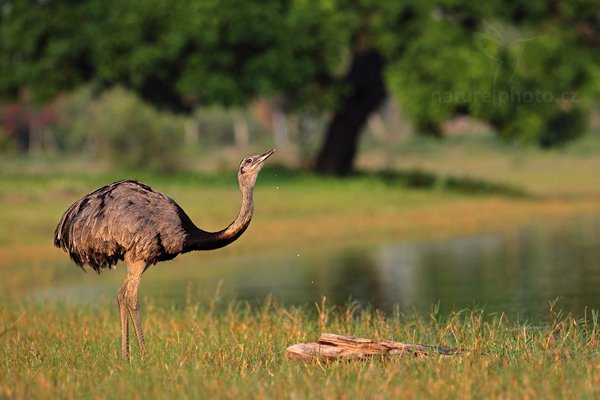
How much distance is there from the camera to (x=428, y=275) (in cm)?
1948

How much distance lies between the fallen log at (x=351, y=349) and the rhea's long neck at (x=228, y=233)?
151 cm

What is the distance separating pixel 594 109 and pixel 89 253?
73.6 metres

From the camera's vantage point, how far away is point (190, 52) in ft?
115

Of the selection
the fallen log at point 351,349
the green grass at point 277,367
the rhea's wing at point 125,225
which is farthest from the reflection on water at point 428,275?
the fallen log at point 351,349

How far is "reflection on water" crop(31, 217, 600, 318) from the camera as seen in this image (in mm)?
16250

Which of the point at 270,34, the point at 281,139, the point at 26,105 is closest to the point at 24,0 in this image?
the point at 270,34

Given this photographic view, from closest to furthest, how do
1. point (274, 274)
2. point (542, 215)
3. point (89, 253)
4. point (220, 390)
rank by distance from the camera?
1. point (220, 390)
2. point (89, 253)
3. point (274, 274)
4. point (542, 215)

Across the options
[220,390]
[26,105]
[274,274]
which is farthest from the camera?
[26,105]

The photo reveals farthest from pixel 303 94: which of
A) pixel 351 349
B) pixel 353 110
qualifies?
pixel 351 349

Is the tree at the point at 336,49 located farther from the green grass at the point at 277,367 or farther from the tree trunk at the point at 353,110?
the green grass at the point at 277,367

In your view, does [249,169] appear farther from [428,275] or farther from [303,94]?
[303,94]

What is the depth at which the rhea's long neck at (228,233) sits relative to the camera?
1096cm

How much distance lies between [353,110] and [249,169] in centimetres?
2687

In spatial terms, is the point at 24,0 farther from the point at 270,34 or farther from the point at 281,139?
the point at 281,139
